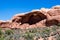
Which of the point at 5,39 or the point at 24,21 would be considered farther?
the point at 24,21

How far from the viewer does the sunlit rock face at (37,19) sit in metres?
38.2

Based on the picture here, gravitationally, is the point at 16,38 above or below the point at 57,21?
below

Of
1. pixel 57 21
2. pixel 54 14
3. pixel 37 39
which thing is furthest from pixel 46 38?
pixel 54 14

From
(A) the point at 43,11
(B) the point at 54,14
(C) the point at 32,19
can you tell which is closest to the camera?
(B) the point at 54,14

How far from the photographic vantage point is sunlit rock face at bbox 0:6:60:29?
1503 inches

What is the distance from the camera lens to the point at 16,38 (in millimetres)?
20688

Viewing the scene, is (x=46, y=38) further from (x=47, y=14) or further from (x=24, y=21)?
(x=24, y=21)

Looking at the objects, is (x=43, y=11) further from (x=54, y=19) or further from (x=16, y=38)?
(x=16, y=38)

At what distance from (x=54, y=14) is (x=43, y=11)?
351cm

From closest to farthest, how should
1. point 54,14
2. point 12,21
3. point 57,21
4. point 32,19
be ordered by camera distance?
point 57,21 < point 54,14 < point 32,19 < point 12,21

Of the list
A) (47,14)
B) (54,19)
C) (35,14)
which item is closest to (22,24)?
(35,14)

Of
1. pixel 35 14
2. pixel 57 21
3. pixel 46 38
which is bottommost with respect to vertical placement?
pixel 46 38

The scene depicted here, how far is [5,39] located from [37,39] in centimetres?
343

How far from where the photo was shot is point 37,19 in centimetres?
4403
